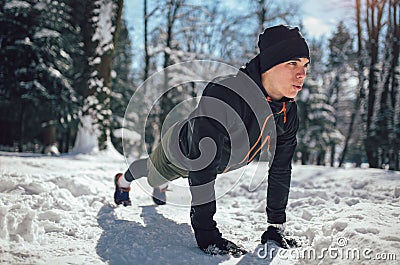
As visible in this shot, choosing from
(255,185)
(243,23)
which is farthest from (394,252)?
(243,23)

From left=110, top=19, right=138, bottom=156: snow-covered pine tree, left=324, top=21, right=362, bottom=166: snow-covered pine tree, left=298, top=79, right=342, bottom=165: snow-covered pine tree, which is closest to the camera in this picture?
left=110, top=19, right=138, bottom=156: snow-covered pine tree

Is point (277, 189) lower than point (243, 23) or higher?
lower

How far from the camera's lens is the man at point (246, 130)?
214cm

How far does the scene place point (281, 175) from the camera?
8.47 feet

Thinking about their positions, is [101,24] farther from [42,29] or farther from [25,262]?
[25,262]

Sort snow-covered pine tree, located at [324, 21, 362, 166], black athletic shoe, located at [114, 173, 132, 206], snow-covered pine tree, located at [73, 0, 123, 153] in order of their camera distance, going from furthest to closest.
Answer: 1. snow-covered pine tree, located at [324, 21, 362, 166]
2. snow-covered pine tree, located at [73, 0, 123, 153]
3. black athletic shoe, located at [114, 173, 132, 206]

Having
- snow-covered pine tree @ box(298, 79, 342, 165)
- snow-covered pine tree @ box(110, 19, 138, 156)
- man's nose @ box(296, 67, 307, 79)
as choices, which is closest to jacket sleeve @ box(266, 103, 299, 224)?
man's nose @ box(296, 67, 307, 79)

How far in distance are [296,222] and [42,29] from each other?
1102cm

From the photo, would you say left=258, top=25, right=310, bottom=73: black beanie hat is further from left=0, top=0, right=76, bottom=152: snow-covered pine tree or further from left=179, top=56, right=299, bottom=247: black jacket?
left=0, top=0, right=76, bottom=152: snow-covered pine tree

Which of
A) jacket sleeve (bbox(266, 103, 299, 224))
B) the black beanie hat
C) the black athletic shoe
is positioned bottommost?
the black athletic shoe

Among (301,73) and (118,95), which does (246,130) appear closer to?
(301,73)

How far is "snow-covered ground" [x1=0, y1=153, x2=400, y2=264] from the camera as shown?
1822 mm

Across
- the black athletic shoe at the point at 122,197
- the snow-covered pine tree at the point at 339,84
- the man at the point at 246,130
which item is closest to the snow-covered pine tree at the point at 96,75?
the black athletic shoe at the point at 122,197

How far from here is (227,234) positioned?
8.55 feet
